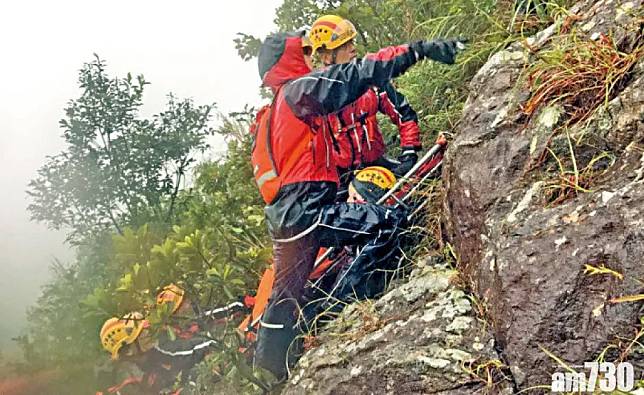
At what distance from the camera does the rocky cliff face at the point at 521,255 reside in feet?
7.52

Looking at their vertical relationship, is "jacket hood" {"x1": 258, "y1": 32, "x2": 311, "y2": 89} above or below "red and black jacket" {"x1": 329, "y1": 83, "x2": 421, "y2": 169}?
above

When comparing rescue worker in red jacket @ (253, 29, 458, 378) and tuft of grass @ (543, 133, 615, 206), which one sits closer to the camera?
tuft of grass @ (543, 133, 615, 206)

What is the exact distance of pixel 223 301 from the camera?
503 cm

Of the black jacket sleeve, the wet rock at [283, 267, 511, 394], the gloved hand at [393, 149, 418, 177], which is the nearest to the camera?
the wet rock at [283, 267, 511, 394]

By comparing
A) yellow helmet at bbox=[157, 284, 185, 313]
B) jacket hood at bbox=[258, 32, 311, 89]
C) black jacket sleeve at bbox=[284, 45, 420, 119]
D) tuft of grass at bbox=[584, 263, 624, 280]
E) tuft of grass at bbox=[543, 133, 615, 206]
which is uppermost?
jacket hood at bbox=[258, 32, 311, 89]

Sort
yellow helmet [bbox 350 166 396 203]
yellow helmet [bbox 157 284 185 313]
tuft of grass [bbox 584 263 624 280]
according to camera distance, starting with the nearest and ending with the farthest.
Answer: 1. tuft of grass [bbox 584 263 624 280]
2. yellow helmet [bbox 350 166 396 203]
3. yellow helmet [bbox 157 284 185 313]

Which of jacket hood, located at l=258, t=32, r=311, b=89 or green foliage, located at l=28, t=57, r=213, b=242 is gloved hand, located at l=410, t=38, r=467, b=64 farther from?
green foliage, located at l=28, t=57, r=213, b=242

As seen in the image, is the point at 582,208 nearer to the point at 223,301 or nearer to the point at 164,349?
the point at 223,301

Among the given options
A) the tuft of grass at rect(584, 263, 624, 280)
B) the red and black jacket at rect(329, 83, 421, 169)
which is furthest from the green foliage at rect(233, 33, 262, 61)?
the tuft of grass at rect(584, 263, 624, 280)

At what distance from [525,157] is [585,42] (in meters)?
0.61

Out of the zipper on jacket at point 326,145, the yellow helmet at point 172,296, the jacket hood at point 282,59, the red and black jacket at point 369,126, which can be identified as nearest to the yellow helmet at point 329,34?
the red and black jacket at point 369,126

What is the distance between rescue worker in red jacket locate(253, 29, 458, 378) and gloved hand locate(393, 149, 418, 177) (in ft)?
2.79

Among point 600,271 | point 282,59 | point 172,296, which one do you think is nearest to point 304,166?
point 282,59

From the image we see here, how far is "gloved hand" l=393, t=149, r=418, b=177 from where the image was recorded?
4855 mm
